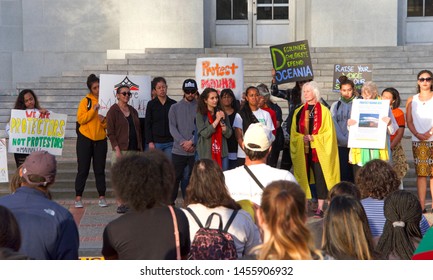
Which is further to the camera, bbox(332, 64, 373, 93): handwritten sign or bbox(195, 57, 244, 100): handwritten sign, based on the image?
bbox(332, 64, 373, 93): handwritten sign

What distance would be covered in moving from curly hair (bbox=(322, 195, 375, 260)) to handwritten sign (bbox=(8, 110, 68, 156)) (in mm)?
6945

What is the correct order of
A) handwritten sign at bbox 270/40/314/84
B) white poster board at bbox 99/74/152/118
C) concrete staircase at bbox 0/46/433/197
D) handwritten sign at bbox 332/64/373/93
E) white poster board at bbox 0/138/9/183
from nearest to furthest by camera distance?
white poster board at bbox 0/138/9/183
white poster board at bbox 99/74/152/118
handwritten sign at bbox 270/40/314/84
handwritten sign at bbox 332/64/373/93
concrete staircase at bbox 0/46/433/197

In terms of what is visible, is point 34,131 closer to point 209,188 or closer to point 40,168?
point 40,168

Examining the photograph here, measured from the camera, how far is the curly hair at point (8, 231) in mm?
4184

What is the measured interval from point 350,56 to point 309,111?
9.15m

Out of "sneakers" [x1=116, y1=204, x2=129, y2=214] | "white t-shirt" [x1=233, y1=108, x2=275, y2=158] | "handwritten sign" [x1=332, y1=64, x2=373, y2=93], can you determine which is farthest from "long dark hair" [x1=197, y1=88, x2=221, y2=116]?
"handwritten sign" [x1=332, y1=64, x2=373, y2=93]

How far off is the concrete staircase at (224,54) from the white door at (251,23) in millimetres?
1743

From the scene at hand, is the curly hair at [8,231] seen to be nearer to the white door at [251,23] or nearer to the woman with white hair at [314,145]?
the woman with white hair at [314,145]

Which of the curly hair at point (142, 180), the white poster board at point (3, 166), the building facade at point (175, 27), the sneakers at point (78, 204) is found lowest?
the sneakers at point (78, 204)

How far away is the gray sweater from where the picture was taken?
1084 centimetres

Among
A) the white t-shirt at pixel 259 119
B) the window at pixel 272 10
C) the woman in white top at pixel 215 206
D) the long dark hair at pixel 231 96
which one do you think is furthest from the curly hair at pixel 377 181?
the window at pixel 272 10

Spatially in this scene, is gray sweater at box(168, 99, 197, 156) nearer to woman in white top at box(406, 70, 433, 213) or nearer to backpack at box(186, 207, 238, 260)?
woman in white top at box(406, 70, 433, 213)

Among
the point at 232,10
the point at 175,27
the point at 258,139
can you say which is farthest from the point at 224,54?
the point at 258,139

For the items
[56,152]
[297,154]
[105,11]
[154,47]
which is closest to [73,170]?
[56,152]
